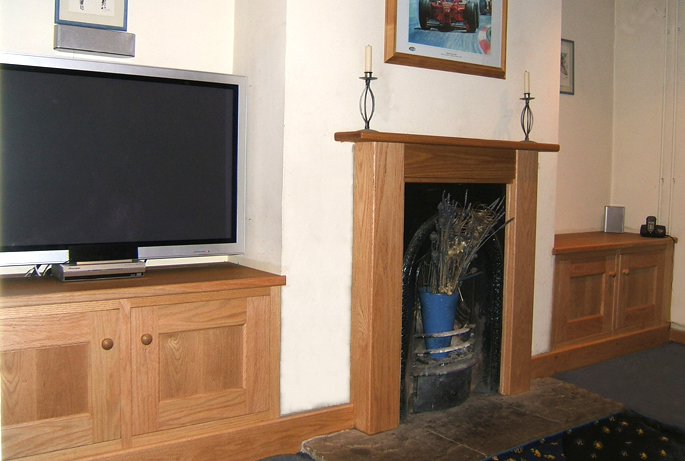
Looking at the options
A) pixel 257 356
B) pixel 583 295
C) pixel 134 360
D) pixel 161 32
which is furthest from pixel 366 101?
pixel 583 295

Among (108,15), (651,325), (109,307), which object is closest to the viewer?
(109,307)

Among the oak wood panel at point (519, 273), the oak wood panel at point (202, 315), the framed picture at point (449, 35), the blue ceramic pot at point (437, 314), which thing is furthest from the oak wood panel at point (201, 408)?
the framed picture at point (449, 35)

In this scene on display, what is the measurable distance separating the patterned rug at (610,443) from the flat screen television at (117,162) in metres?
1.37

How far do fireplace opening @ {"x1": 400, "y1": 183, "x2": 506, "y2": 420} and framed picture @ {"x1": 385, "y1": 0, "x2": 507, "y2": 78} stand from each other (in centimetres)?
52

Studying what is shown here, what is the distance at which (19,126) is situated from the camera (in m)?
2.00

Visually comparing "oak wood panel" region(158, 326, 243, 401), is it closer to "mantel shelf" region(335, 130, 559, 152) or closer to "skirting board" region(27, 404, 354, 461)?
"skirting board" region(27, 404, 354, 461)

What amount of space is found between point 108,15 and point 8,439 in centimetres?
148

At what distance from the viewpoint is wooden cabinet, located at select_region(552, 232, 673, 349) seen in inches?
130

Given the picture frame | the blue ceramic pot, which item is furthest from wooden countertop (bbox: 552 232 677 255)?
the picture frame

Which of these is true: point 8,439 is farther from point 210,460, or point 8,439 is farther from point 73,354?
point 210,460

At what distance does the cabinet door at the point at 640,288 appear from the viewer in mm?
3662

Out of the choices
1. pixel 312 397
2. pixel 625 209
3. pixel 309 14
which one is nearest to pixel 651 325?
pixel 625 209

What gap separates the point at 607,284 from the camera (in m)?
3.55

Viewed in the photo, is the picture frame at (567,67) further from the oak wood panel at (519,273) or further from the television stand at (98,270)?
the television stand at (98,270)
